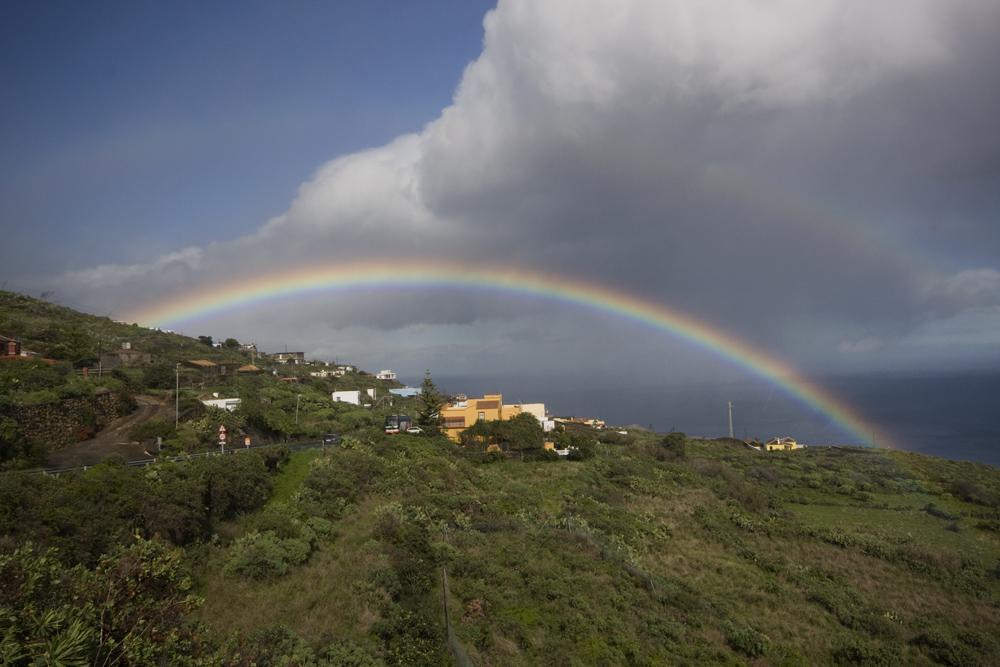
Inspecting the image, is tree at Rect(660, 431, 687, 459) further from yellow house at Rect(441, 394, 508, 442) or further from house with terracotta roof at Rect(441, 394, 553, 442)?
yellow house at Rect(441, 394, 508, 442)

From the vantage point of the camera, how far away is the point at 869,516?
30.0 meters

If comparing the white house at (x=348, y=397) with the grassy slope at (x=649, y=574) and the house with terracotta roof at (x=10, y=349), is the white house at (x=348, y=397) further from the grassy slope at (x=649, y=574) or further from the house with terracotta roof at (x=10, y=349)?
the house with terracotta roof at (x=10, y=349)

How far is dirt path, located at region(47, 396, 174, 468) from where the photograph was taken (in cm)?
1830

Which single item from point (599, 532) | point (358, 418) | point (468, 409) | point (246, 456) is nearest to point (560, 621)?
point (599, 532)

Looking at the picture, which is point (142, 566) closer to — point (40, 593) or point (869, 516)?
point (40, 593)

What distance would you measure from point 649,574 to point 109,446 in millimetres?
21117

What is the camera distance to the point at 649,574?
1633 centimetres

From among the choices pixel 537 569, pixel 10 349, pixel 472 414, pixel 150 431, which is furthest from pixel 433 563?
pixel 10 349

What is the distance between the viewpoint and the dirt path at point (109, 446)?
18.3m

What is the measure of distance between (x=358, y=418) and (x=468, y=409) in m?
9.22

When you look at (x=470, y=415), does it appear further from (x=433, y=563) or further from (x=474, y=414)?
(x=433, y=563)

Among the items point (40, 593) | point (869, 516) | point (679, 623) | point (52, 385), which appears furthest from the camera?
point (869, 516)

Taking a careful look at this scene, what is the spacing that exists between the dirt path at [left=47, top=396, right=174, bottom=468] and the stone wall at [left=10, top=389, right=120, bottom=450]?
455mm

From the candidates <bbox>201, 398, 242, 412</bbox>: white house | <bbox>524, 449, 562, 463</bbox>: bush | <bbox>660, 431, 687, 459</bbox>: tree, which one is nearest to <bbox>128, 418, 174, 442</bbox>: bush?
<bbox>201, 398, 242, 412</bbox>: white house
